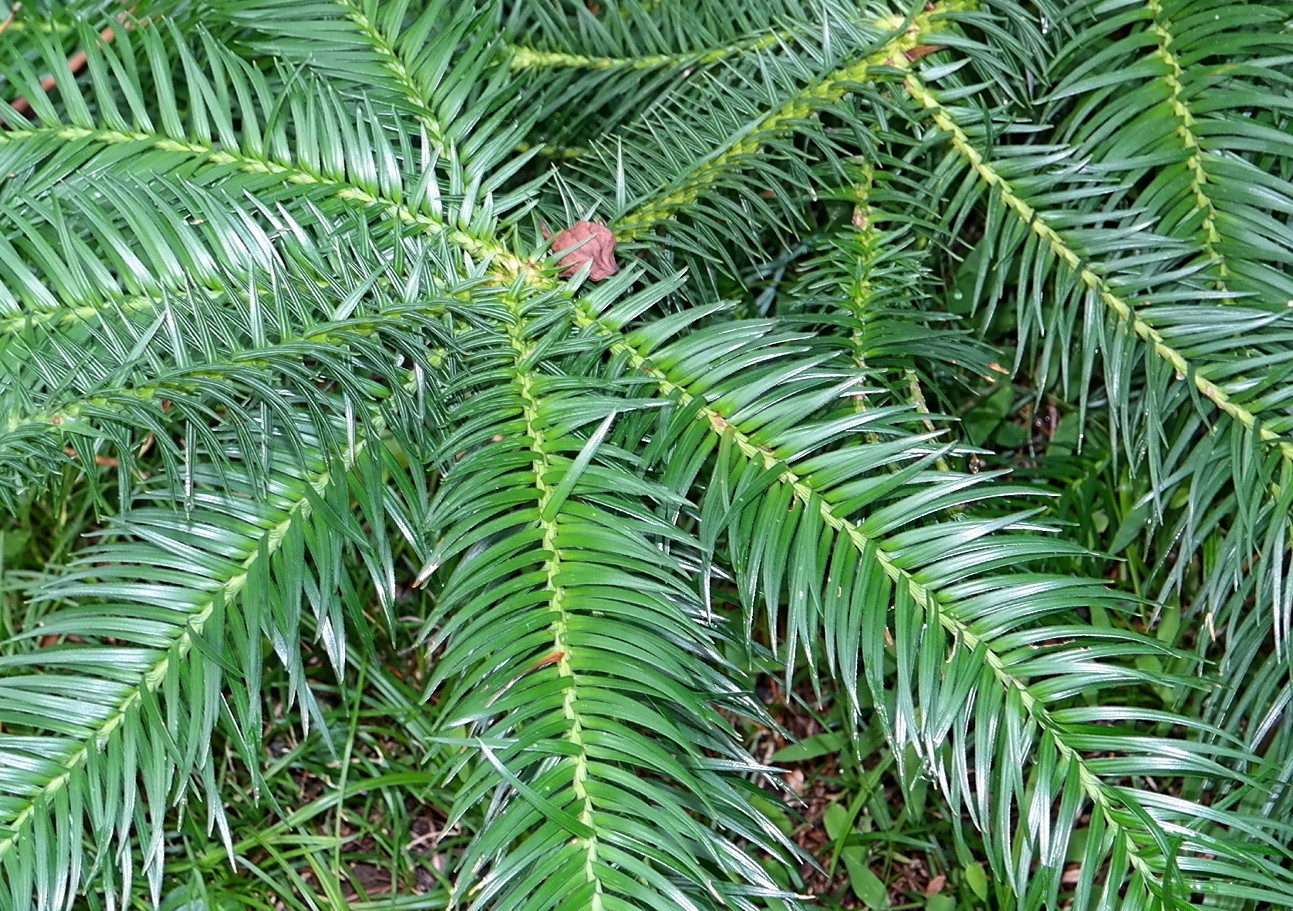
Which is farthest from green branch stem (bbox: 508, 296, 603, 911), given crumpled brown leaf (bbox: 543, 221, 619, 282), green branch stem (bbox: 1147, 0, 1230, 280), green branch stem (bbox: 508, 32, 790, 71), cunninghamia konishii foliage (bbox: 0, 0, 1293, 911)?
green branch stem (bbox: 1147, 0, 1230, 280)

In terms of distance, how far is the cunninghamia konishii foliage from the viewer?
0.67m

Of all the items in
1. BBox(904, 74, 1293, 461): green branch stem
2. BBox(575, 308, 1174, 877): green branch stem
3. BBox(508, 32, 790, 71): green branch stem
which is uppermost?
BBox(508, 32, 790, 71): green branch stem

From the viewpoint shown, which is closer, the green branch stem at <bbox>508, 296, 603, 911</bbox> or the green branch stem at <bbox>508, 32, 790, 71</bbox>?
the green branch stem at <bbox>508, 296, 603, 911</bbox>

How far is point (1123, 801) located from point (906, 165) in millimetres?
566

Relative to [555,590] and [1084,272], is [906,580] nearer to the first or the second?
[555,590]

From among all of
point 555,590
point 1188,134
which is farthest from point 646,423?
point 1188,134

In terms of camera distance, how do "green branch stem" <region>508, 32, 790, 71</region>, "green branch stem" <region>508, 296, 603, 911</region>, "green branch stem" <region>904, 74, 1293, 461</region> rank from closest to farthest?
1. "green branch stem" <region>508, 296, 603, 911</region>
2. "green branch stem" <region>904, 74, 1293, 461</region>
3. "green branch stem" <region>508, 32, 790, 71</region>

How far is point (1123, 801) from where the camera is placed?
64cm

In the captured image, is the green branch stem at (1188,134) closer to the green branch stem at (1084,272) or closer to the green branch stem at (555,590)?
the green branch stem at (1084,272)

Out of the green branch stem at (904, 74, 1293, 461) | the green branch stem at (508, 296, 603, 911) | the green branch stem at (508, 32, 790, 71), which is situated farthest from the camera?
the green branch stem at (508, 32, 790, 71)

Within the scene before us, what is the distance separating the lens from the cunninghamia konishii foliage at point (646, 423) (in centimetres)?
67

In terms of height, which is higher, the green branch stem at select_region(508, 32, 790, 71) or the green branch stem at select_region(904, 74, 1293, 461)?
the green branch stem at select_region(508, 32, 790, 71)

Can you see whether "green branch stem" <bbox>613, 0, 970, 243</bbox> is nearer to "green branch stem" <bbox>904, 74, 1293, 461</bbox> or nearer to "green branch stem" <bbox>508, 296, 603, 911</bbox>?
"green branch stem" <bbox>904, 74, 1293, 461</bbox>

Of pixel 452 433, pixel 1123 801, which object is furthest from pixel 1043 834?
pixel 452 433
